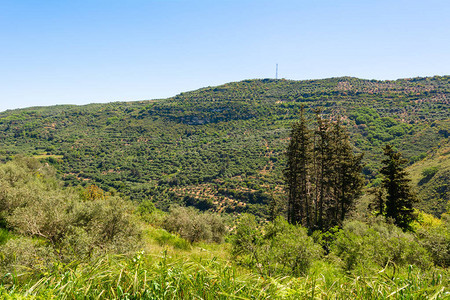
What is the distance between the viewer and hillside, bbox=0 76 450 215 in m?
83.1

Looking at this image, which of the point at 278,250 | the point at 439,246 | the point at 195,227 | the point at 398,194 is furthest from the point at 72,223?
the point at 398,194

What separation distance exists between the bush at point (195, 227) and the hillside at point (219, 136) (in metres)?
38.3

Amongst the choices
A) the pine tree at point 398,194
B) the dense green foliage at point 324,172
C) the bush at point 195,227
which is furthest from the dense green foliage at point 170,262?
the pine tree at point 398,194

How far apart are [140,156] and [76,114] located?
94.4 meters

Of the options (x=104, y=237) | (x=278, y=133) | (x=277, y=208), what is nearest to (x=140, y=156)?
(x=278, y=133)

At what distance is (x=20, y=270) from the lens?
15.0 ft

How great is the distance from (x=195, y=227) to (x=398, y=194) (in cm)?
1971

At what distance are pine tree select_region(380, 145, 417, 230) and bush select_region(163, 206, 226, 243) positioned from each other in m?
16.9

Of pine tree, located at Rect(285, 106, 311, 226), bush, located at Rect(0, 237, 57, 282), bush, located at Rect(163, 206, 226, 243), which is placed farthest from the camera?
pine tree, located at Rect(285, 106, 311, 226)

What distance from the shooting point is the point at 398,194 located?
1964cm

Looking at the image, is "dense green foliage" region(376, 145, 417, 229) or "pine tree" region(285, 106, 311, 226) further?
"pine tree" region(285, 106, 311, 226)

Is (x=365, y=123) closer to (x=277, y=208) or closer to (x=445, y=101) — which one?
(x=445, y=101)

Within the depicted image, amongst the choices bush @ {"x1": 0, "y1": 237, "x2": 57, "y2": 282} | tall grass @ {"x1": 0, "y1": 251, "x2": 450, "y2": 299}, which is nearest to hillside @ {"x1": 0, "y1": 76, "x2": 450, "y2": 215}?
bush @ {"x1": 0, "y1": 237, "x2": 57, "y2": 282}

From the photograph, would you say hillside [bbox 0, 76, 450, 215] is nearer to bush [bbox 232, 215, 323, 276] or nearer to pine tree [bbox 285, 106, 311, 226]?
pine tree [bbox 285, 106, 311, 226]
